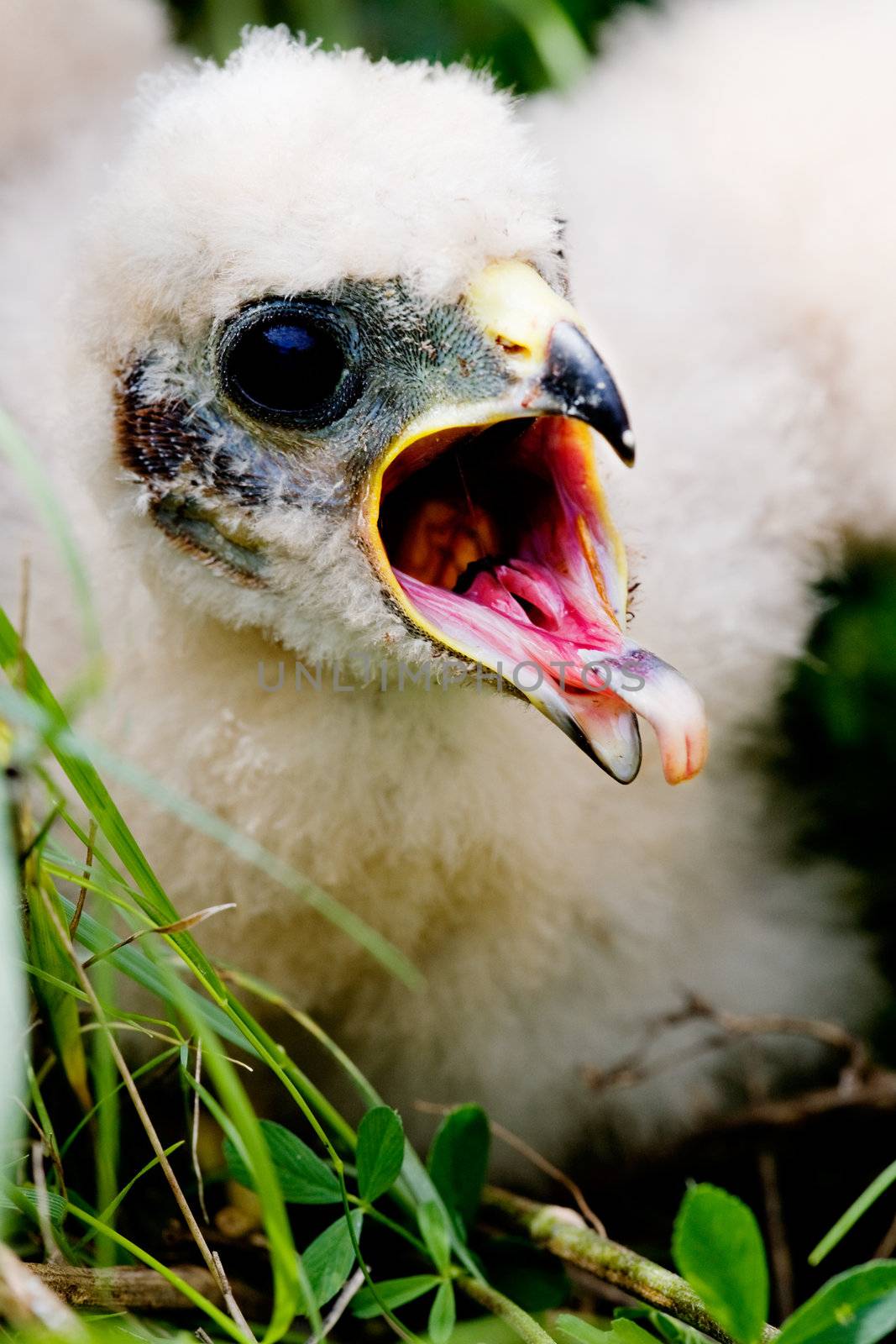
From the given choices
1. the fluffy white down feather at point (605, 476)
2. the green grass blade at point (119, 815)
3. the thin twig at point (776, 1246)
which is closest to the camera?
the green grass blade at point (119, 815)

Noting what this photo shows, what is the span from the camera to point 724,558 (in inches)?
68.4

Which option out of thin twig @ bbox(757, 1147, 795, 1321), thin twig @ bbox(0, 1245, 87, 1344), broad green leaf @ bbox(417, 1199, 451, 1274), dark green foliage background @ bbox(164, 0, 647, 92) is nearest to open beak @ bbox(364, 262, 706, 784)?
broad green leaf @ bbox(417, 1199, 451, 1274)

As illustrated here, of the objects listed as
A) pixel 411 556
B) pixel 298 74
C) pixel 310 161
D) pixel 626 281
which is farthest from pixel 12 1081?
pixel 626 281

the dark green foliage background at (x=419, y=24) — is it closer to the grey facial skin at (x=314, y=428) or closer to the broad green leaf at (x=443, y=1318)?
the grey facial skin at (x=314, y=428)

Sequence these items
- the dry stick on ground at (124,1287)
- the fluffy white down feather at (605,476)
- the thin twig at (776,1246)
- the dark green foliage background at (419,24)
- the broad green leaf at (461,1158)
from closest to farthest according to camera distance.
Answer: the dry stick on ground at (124,1287) → the fluffy white down feather at (605,476) → the broad green leaf at (461,1158) → the thin twig at (776,1246) → the dark green foliage background at (419,24)

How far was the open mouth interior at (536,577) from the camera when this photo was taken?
1.20m

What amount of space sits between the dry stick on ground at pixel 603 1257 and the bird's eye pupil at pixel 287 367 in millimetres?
909

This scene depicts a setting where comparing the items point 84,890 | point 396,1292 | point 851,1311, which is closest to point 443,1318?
point 396,1292

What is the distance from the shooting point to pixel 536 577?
1.37m

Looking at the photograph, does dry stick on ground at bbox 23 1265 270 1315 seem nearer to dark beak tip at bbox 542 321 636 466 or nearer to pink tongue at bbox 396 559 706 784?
pink tongue at bbox 396 559 706 784

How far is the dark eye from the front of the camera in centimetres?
125

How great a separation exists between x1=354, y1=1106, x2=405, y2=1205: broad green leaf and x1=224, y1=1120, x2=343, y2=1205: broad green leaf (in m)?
0.04

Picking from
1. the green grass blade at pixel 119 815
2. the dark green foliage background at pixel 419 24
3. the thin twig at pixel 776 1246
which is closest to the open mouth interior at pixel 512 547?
the green grass blade at pixel 119 815

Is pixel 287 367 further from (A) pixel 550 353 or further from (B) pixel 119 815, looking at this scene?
(B) pixel 119 815
